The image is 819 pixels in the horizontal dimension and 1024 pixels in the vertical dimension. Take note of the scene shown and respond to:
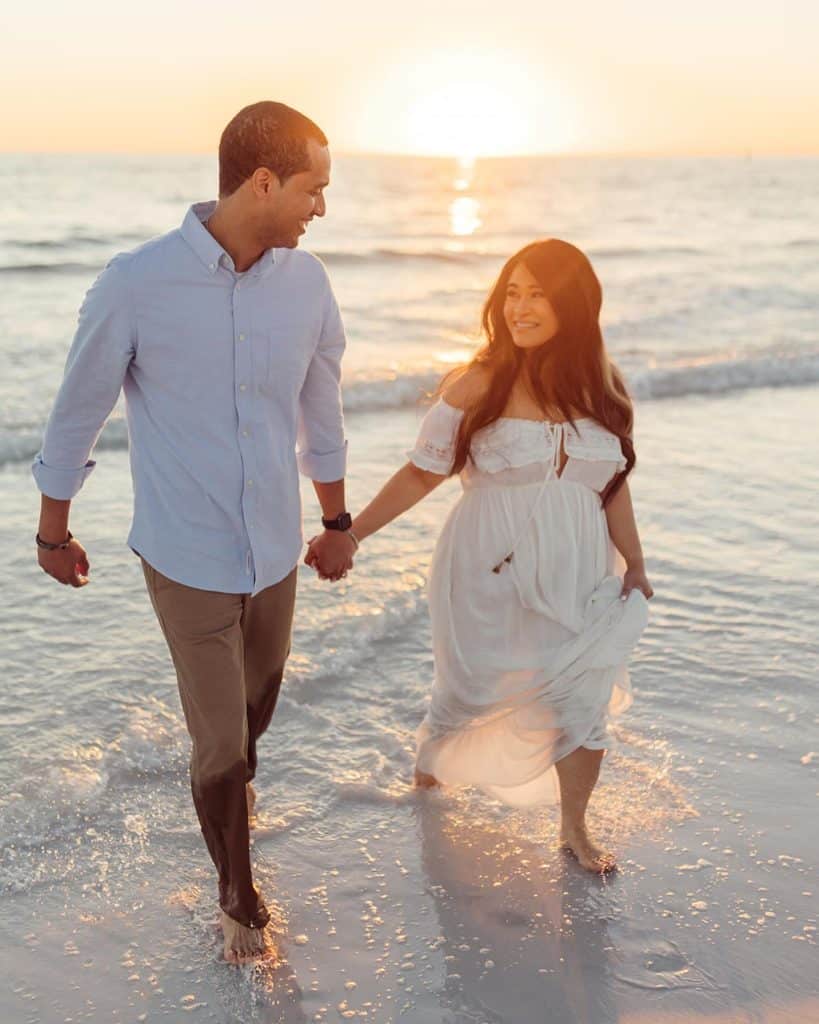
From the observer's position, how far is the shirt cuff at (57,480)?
2.83m

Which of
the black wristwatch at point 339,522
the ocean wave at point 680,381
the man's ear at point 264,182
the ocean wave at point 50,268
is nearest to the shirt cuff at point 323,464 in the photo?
the black wristwatch at point 339,522

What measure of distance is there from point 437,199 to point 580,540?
1775 inches

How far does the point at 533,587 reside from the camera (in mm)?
3455

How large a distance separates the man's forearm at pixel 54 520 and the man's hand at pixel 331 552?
29.7 inches

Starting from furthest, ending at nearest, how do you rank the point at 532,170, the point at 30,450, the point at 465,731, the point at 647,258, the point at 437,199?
1. the point at 532,170
2. the point at 437,199
3. the point at 647,258
4. the point at 30,450
5. the point at 465,731

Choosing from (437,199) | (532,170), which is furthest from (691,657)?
(532,170)

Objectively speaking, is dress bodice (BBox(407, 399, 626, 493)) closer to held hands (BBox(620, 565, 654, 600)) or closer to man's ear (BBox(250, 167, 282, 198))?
held hands (BBox(620, 565, 654, 600))

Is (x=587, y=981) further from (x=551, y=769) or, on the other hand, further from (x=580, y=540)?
(x=580, y=540)

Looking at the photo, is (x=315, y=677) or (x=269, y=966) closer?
(x=269, y=966)

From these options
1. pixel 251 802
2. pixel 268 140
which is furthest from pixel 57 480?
pixel 251 802

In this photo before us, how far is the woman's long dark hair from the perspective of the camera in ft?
11.1

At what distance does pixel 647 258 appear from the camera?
27672 mm

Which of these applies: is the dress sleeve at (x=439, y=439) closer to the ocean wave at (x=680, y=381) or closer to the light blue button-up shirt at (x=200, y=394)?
the light blue button-up shirt at (x=200, y=394)

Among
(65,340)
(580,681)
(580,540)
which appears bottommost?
(65,340)
